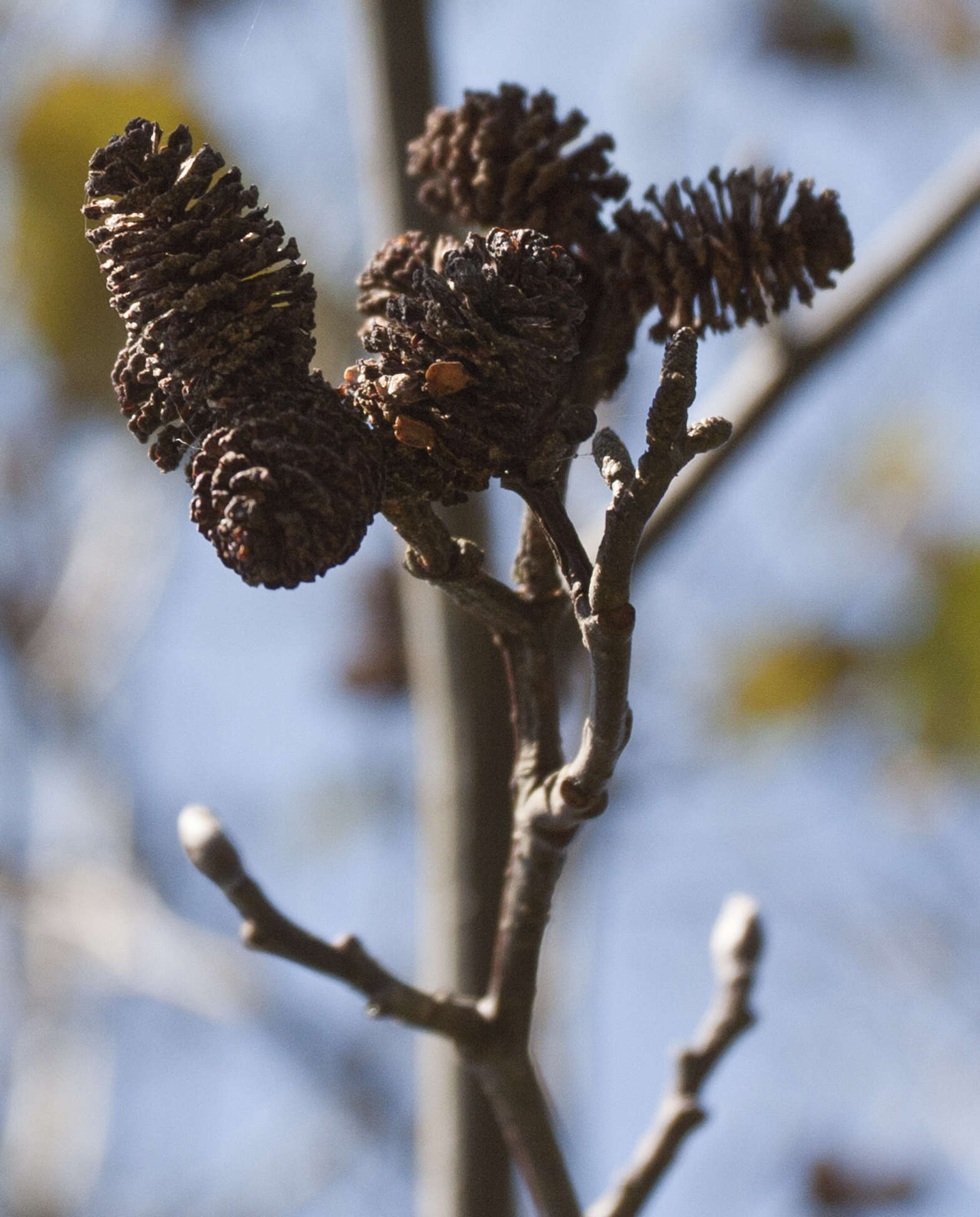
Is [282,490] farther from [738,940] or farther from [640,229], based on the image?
[738,940]

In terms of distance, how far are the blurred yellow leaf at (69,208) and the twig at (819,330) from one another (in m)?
1.10

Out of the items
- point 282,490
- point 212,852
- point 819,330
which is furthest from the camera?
point 819,330

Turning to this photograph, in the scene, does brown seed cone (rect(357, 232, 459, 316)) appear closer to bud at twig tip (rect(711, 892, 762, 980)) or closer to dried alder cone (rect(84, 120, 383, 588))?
dried alder cone (rect(84, 120, 383, 588))

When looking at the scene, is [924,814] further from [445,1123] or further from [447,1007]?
[447,1007]

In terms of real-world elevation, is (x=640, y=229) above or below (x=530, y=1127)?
above

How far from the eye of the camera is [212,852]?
0.86 meters

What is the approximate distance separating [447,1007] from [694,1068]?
0.98 ft

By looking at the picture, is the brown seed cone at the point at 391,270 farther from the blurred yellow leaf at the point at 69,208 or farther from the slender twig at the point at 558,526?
the blurred yellow leaf at the point at 69,208

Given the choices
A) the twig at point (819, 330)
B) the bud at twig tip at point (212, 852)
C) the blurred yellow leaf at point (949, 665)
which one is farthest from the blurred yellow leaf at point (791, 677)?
the bud at twig tip at point (212, 852)

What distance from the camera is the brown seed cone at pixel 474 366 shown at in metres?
0.63

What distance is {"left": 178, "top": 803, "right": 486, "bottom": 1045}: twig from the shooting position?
860 millimetres

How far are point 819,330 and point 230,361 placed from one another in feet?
3.64

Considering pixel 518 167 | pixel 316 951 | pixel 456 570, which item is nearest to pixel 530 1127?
pixel 316 951

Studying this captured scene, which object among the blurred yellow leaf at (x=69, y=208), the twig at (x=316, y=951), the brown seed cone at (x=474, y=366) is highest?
the blurred yellow leaf at (x=69, y=208)
